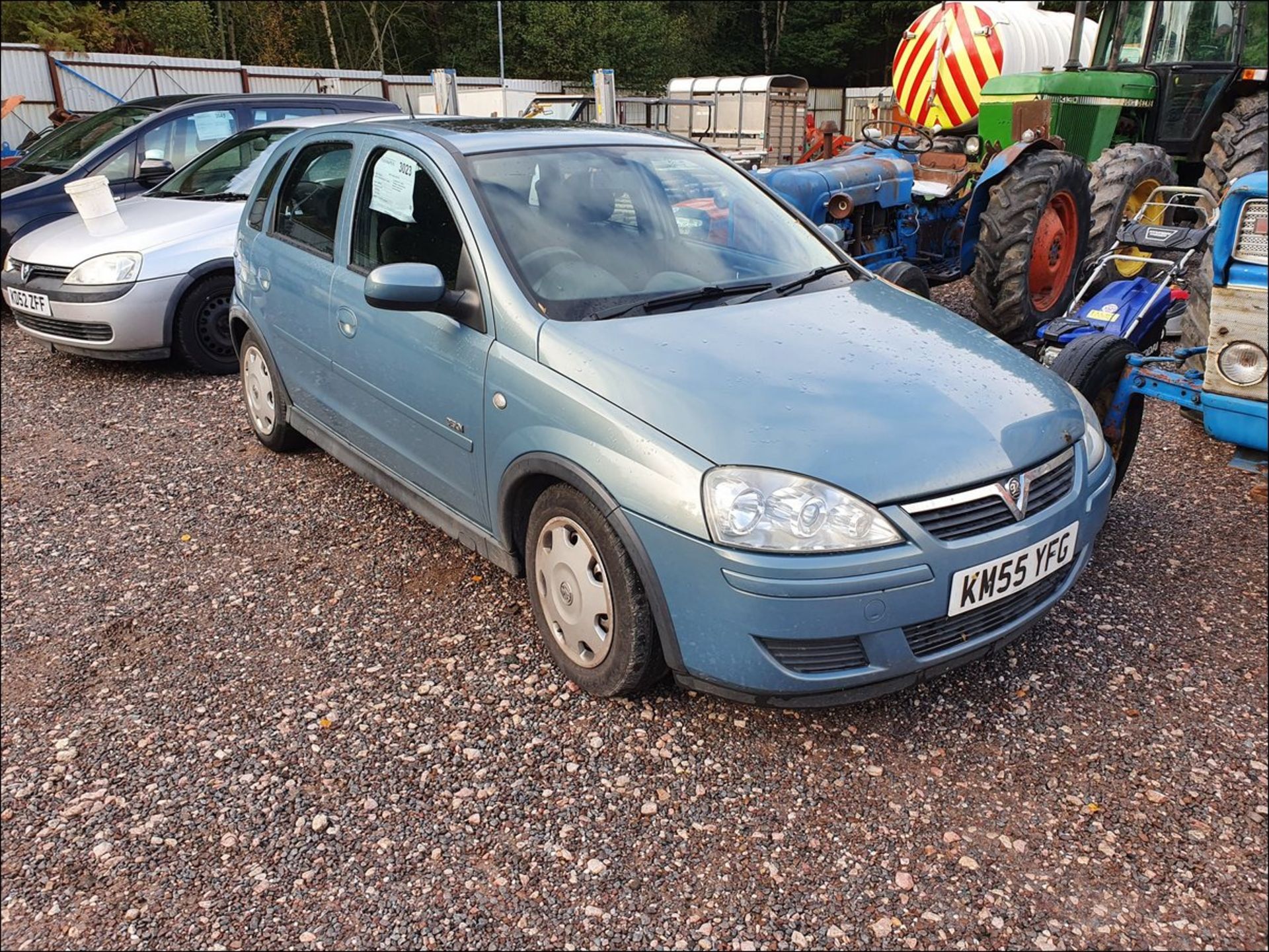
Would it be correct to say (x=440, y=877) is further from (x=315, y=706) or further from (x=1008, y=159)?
(x=1008, y=159)

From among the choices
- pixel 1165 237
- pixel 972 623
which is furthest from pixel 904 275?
pixel 972 623

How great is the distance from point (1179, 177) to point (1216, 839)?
25.8 feet

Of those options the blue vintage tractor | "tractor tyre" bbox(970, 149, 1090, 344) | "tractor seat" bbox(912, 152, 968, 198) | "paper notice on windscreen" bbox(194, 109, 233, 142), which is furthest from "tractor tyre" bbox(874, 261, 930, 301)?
"paper notice on windscreen" bbox(194, 109, 233, 142)

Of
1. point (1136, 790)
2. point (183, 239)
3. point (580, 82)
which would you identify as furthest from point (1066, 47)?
point (580, 82)

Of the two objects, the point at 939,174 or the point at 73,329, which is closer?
the point at 73,329

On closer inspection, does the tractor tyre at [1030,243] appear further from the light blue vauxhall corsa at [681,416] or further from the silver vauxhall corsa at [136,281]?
the silver vauxhall corsa at [136,281]

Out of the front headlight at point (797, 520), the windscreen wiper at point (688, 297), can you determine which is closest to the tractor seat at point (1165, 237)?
the windscreen wiper at point (688, 297)

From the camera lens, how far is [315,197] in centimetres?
432

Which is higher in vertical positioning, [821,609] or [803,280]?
[803,280]

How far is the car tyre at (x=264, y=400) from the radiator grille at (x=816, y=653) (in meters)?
3.18

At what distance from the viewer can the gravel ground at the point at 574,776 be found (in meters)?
2.22

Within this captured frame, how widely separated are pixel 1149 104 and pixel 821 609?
7312 millimetres

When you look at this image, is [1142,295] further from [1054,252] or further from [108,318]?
[108,318]

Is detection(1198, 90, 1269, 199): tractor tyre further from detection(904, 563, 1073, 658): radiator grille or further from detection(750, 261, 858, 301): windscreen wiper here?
detection(904, 563, 1073, 658): radiator grille
